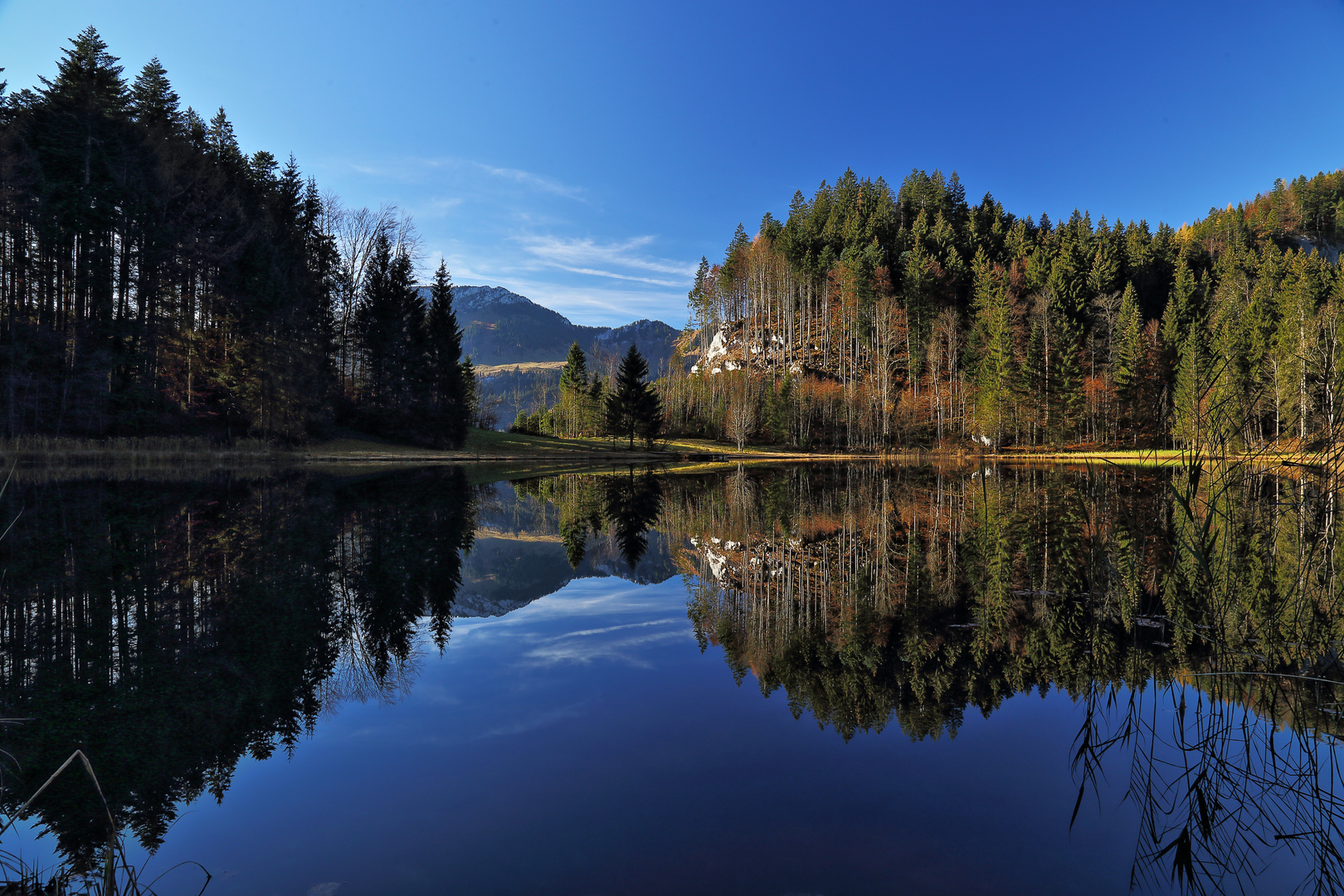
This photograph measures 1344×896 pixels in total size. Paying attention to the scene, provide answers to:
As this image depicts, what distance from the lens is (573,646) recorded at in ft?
19.7

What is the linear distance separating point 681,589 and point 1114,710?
483 centimetres

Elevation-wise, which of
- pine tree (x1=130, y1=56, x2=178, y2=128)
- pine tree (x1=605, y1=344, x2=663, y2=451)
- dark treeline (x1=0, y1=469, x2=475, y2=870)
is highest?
pine tree (x1=130, y1=56, x2=178, y2=128)

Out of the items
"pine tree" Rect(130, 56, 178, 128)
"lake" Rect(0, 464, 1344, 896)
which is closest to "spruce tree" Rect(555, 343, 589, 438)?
"pine tree" Rect(130, 56, 178, 128)

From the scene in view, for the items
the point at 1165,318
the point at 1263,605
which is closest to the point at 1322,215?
the point at 1165,318

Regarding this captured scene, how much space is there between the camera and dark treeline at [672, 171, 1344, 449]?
2009 inches

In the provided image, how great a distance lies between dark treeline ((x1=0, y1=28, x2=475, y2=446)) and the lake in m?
27.6

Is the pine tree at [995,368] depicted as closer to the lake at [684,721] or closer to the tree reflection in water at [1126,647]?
the tree reflection in water at [1126,647]

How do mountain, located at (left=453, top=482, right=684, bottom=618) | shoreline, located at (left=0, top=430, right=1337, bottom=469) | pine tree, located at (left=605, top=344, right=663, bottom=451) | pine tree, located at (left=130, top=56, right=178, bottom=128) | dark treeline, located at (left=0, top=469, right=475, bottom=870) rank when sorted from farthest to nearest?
pine tree, located at (left=605, top=344, right=663, bottom=451) → pine tree, located at (left=130, top=56, right=178, bottom=128) → shoreline, located at (left=0, top=430, right=1337, bottom=469) → mountain, located at (left=453, top=482, right=684, bottom=618) → dark treeline, located at (left=0, top=469, right=475, bottom=870)

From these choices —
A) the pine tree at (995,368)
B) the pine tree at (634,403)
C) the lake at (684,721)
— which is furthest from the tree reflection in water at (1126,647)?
the pine tree at (995,368)

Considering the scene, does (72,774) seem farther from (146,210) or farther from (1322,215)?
(1322,215)

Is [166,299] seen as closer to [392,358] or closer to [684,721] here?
[392,358]

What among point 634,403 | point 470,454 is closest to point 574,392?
point 634,403

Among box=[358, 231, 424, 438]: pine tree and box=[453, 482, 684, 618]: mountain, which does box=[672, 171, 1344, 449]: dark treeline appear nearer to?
box=[358, 231, 424, 438]: pine tree

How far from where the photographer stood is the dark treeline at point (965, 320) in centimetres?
5103
